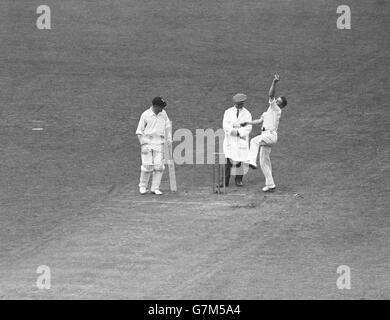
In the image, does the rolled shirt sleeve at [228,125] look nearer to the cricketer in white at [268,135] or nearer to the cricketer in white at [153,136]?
the cricketer in white at [268,135]

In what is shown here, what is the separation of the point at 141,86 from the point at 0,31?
7077 mm

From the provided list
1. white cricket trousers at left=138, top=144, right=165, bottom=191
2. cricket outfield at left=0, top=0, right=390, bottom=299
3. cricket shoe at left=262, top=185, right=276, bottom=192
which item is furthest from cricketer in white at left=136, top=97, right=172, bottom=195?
cricket shoe at left=262, top=185, right=276, bottom=192

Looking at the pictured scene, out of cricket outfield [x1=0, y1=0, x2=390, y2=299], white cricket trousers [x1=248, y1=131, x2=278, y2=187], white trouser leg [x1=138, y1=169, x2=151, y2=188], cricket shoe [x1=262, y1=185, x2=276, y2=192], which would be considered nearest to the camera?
cricket outfield [x1=0, y1=0, x2=390, y2=299]

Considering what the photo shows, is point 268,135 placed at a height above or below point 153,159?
above

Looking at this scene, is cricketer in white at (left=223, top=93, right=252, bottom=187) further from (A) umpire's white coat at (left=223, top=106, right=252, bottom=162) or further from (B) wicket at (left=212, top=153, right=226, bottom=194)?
(B) wicket at (left=212, top=153, right=226, bottom=194)

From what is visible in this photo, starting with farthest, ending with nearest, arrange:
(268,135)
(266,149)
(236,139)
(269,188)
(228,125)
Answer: (228,125) → (236,139) → (269,188) → (266,149) → (268,135)

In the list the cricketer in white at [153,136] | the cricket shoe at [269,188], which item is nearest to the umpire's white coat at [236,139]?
the cricket shoe at [269,188]

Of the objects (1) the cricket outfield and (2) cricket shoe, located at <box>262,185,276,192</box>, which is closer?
(1) the cricket outfield

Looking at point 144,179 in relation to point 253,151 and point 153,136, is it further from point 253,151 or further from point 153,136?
point 253,151

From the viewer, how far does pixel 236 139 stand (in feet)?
75.2

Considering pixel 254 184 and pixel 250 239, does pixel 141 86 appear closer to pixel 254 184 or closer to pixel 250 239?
pixel 254 184

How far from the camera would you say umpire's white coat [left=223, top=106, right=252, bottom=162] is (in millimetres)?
22891

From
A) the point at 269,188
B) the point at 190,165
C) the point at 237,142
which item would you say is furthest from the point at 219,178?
the point at 190,165

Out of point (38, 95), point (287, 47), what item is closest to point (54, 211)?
point (38, 95)
